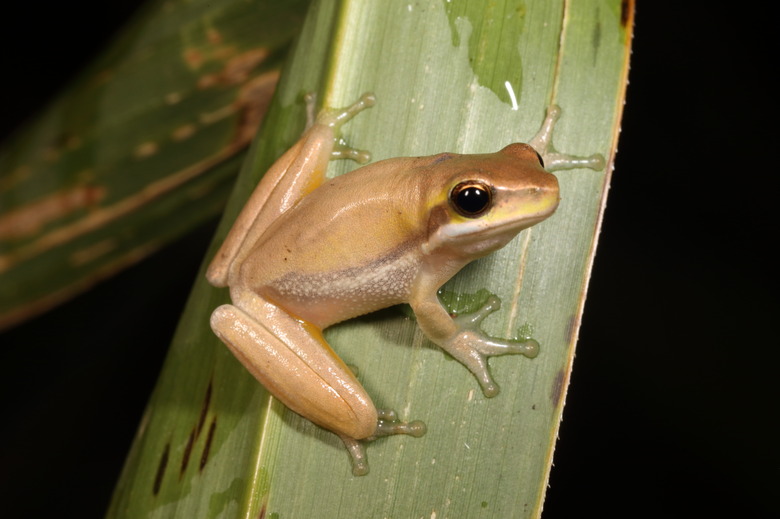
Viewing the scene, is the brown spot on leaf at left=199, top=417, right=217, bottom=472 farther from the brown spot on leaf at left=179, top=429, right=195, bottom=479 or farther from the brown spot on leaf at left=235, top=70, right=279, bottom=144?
the brown spot on leaf at left=235, top=70, right=279, bottom=144

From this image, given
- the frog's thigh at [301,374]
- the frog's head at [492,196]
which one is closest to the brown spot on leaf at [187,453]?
the frog's thigh at [301,374]

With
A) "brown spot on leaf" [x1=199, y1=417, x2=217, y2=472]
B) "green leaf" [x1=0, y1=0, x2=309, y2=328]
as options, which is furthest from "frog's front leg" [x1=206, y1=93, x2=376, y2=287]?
"green leaf" [x1=0, y1=0, x2=309, y2=328]

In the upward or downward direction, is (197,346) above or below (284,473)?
above

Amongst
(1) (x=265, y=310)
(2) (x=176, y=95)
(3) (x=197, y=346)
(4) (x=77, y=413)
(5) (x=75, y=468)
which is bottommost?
(5) (x=75, y=468)

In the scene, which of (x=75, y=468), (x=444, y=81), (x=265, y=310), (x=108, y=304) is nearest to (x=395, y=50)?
(x=444, y=81)

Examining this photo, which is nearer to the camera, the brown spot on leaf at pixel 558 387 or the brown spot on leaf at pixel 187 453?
the brown spot on leaf at pixel 558 387

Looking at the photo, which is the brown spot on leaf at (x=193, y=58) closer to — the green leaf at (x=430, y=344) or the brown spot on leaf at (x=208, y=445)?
the green leaf at (x=430, y=344)

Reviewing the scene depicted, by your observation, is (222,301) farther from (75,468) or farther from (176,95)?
(75,468)
